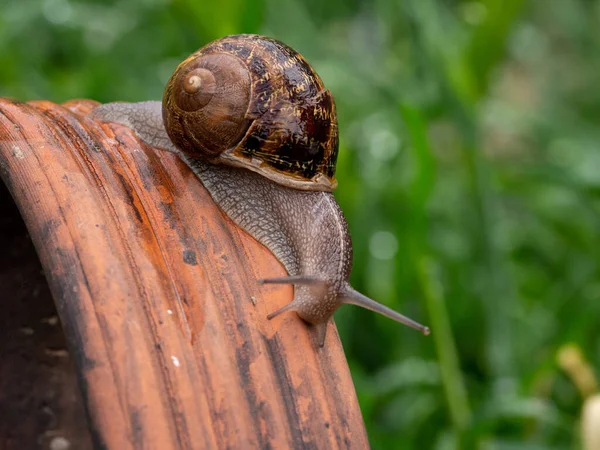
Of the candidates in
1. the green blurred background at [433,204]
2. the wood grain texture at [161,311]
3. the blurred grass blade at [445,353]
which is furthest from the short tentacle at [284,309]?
the blurred grass blade at [445,353]

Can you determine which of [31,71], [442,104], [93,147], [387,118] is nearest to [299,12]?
[387,118]

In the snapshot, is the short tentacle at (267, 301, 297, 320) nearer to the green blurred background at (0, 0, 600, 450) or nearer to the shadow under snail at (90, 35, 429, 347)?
the shadow under snail at (90, 35, 429, 347)

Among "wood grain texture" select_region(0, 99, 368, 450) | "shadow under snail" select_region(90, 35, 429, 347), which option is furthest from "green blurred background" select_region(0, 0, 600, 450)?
"wood grain texture" select_region(0, 99, 368, 450)

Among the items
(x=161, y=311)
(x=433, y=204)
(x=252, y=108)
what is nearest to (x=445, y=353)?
(x=433, y=204)

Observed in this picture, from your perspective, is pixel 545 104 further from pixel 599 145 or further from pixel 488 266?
pixel 488 266

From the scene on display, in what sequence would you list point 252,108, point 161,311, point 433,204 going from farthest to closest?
point 433,204 → point 252,108 → point 161,311

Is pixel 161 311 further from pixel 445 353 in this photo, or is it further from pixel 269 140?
pixel 445 353
